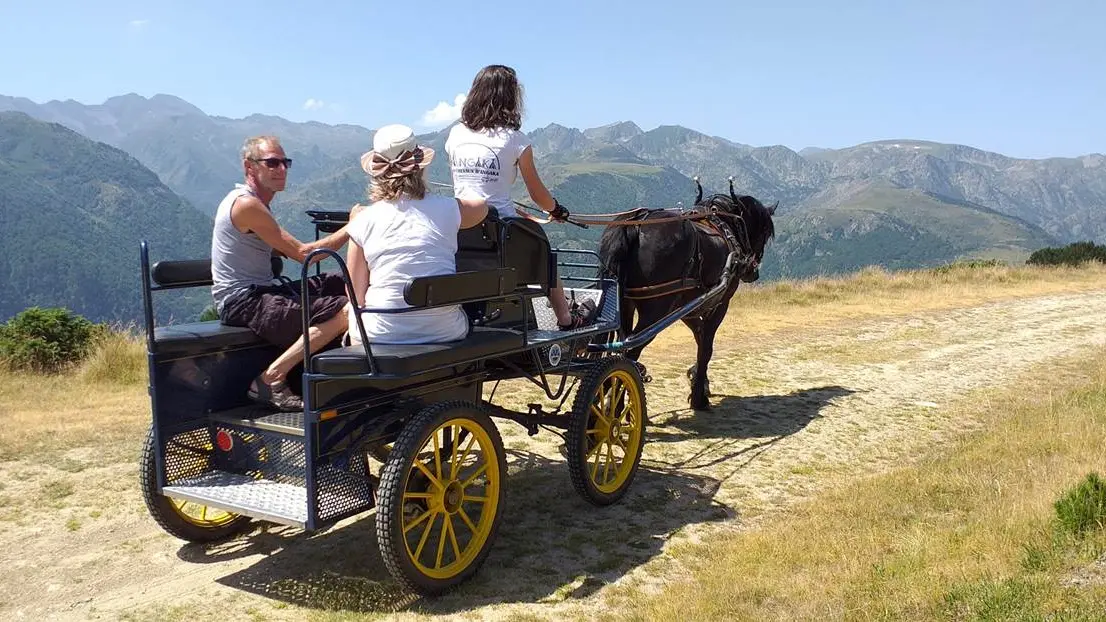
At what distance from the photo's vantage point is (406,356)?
164 inches

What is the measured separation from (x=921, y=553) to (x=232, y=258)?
4312 millimetres

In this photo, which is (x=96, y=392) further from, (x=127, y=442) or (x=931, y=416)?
(x=931, y=416)

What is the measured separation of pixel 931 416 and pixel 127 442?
7800mm

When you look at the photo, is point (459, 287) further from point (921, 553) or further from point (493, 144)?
point (921, 553)

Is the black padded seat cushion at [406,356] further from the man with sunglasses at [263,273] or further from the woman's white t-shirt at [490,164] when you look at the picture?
the woman's white t-shirt at [490,164]

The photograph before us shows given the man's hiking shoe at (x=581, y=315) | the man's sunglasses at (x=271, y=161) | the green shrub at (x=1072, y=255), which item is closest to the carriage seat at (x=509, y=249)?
the man's hiking shoe at (x=581, y=315)

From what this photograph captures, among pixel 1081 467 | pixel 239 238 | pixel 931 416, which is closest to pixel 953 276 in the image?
pixel 931 416

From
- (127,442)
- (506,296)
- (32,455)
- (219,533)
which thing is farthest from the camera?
(127,442)

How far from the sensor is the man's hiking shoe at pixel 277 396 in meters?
4.75

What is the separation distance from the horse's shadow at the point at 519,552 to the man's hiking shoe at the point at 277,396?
37.5 inches

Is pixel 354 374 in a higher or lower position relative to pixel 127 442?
higher

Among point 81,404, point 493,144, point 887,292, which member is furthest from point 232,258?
point 887,292

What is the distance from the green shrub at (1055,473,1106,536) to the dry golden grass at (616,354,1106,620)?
0.11 meters

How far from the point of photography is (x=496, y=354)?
4.84 m
